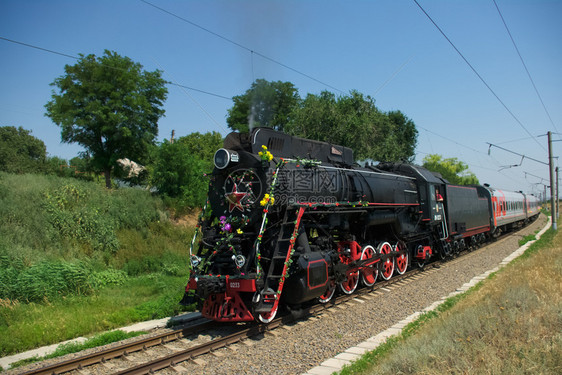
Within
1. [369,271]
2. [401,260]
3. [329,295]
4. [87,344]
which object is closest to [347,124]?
[401,260]

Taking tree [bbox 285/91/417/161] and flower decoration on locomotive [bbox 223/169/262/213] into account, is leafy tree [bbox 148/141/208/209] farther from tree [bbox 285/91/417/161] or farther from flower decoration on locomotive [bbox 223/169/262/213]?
flower decoration on locomotive [bbox 223/169/262/213]

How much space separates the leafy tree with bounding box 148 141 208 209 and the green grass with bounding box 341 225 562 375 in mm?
14884

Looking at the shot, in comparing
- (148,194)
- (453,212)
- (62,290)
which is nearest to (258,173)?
(62,290)

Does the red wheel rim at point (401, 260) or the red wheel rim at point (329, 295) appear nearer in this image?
the red wheel rim at point (329, 295)

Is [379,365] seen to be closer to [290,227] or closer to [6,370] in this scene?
[290,227]

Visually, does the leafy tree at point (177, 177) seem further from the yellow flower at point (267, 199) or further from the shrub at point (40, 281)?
the yellow flower at point (267, 199)

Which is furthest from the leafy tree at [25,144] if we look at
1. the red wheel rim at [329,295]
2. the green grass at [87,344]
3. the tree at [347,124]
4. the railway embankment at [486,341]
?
the railway embankment at [486,341]

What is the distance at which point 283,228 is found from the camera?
7973mm

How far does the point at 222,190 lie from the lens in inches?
338

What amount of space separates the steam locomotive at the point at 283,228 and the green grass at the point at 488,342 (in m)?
2.23

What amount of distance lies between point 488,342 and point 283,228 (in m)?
4.11

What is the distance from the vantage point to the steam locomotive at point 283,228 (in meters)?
7.48

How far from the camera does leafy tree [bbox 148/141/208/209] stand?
19969mm

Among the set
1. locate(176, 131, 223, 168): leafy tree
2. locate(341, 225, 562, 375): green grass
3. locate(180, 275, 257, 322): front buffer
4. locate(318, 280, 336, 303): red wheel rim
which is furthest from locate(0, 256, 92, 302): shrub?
locate(176, 131, 223, 168): leafy tree
